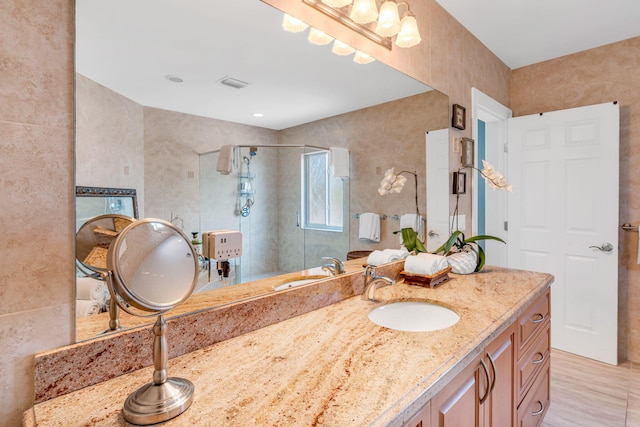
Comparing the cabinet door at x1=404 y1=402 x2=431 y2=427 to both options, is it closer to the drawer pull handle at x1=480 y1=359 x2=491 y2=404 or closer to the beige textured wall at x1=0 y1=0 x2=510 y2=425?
the drawer pull handle at x1=480 y1=359 x2=491 y2=404

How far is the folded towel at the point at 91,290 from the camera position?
2.52 ft

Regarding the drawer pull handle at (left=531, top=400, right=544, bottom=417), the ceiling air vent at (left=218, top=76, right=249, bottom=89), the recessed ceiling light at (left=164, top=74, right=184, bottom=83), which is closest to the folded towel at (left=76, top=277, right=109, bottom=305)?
the recessed ceiling light at (left=164, top=74, right=184, bottom=83)

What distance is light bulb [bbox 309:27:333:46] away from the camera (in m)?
1.33

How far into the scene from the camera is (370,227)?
66.3 inches

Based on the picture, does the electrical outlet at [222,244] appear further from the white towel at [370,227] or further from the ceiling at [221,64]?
the white towel at [370,227]

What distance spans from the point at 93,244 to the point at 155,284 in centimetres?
23

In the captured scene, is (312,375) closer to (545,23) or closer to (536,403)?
(536,403)

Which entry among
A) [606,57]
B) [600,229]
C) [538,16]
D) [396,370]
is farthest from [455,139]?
[396,370]

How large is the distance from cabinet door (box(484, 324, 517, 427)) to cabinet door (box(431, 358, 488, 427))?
0.29 feet

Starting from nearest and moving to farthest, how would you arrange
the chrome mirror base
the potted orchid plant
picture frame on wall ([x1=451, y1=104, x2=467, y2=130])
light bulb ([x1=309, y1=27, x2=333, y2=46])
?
the chrome mirror base, light bulb ([x1=309, y1=27, x2=333, y2=46]), the potted orchid plant, picture frame on wall ([x1=451, y1=104, x2=467, y2=130])

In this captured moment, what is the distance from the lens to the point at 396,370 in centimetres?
84

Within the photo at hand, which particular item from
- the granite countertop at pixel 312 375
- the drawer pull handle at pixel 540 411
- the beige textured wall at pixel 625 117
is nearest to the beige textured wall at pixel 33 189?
the granite countertop at pixel 312 375

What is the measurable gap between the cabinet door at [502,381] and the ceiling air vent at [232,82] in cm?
124

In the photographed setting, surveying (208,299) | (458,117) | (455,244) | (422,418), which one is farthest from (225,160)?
(458,117)
